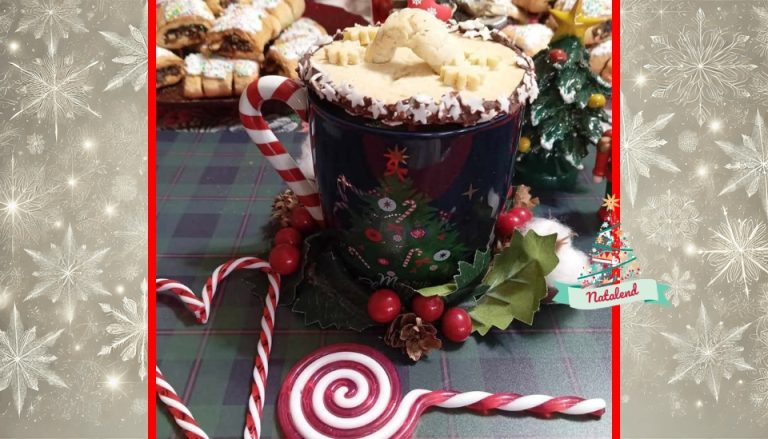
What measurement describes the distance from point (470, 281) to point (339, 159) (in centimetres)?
31

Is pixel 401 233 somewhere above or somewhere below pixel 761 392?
above

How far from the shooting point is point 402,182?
3.03 feet

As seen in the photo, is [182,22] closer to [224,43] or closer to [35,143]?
[224,43]

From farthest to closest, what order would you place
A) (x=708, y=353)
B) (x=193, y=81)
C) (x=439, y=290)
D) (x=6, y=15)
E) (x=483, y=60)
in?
(x=193, y=81)
(x=439, y=290)
(x=483, y=60)
(x=708, y=353)
(x=6, y=15)

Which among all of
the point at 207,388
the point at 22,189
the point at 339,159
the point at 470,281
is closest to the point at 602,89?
the point at 470,281

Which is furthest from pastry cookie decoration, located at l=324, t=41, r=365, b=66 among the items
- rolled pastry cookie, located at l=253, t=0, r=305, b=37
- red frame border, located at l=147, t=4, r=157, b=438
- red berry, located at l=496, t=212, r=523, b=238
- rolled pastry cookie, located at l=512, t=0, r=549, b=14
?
rolled pastry cookie, located at l=512, t=0, r=549, b=14

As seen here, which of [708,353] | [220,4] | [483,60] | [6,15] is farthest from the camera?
[220,4]

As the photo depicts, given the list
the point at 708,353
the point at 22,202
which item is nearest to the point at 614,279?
the point at 708,353

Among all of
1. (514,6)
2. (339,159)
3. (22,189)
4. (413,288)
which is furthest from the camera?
(514,6)

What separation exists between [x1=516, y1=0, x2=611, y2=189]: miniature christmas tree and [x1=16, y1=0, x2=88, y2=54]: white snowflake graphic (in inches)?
37.7

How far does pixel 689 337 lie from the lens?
750mm

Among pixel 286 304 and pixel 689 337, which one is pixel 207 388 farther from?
pixel 689 337

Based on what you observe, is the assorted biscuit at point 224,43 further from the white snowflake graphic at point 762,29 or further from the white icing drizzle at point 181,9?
the white snowflake graphic at point 762,29

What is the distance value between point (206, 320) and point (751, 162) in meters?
0.89
